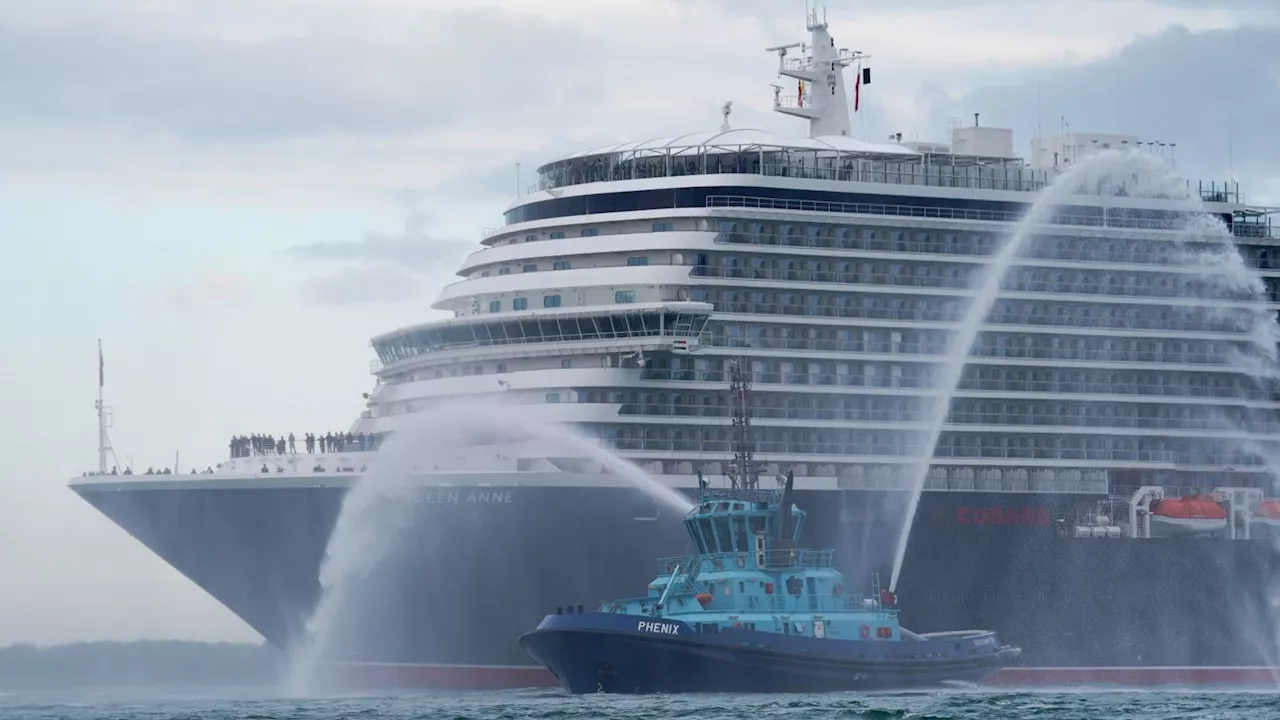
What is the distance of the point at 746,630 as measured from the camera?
2559 inches

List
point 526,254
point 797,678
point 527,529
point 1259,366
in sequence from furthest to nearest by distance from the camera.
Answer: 1. point 1259,366
2. point 526,254
3. point 527,529
4. point 797,678

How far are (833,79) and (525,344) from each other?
19.0 metres

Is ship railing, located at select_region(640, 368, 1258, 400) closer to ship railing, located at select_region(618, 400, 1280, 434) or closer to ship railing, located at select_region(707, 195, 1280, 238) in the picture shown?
ship railing, located at select_region(618, 400, 1280, 434)

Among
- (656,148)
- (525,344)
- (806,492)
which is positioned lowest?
(806,492)

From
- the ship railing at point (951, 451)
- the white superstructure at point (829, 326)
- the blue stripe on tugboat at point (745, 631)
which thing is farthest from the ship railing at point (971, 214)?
the blue stripe on tugboat at point (745, 631)

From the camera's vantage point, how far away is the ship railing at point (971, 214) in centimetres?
7875

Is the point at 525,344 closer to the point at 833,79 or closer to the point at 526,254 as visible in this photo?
the point at 526,254

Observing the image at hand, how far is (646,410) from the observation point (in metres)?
75.1

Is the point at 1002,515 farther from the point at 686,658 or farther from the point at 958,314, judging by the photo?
the point at 686,658

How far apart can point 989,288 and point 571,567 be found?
17.7m

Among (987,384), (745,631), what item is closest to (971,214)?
(987,384)

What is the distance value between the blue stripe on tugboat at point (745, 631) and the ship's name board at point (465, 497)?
625 cm

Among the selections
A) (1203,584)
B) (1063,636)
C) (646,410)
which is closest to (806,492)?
(646,410)

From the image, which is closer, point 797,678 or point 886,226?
point 797,678
